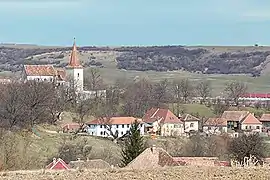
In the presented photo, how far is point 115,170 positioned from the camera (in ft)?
59.6

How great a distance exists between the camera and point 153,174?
57.4ft

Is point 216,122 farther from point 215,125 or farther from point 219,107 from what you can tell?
point 219,107

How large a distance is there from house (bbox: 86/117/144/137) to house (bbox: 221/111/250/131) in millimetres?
16317

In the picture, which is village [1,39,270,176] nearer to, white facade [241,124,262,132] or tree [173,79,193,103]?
Answer: white facade [241,124,262,132]

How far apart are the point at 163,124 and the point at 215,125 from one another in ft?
24.1

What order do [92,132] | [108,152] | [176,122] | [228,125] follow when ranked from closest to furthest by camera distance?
[108,152] < [92,132] < [176,122] < [228,125]

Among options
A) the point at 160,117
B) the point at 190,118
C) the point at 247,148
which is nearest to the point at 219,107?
the point at 190,118

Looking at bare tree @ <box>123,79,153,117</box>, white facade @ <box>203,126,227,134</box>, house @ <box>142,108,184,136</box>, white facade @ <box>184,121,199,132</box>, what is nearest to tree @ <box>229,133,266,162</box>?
white facade @ <box>203,126,227,134</box>

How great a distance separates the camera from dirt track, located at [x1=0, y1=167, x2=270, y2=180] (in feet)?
56.0

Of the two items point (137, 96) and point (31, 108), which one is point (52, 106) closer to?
point (31, 108)

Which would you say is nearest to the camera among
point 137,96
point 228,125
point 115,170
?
point 115,170

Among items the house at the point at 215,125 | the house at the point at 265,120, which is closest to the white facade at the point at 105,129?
the house at the point at 215,125

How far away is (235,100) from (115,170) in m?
97.4

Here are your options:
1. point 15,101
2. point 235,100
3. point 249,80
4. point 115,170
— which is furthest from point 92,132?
point 249,80
